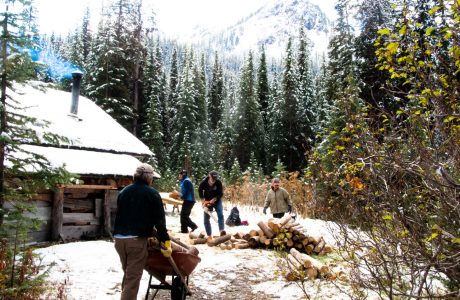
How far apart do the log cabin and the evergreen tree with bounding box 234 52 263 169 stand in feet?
99.7

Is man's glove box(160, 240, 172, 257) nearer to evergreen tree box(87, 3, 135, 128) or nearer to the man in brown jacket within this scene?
the man in brown jacket

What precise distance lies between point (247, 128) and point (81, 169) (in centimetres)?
3466

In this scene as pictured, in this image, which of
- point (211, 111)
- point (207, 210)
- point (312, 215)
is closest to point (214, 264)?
point (207, 210)

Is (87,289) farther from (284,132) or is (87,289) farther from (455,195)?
(284,132)

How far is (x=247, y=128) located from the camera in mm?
43906

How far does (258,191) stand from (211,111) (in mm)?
38073

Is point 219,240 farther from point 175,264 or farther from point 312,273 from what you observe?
point 175,264

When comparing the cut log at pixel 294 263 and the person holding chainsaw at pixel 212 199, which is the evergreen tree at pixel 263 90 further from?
the cut log at pixel 294 263

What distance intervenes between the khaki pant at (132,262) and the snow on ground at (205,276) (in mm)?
1241

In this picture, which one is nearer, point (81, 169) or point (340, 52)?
point (81, 169)

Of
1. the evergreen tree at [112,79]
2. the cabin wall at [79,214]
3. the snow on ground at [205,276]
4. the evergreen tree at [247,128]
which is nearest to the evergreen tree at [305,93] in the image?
the evergreen tree at [247,128]

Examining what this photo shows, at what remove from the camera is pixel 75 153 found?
35.8 feet

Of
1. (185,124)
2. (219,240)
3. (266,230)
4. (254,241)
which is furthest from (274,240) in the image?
(185,124)

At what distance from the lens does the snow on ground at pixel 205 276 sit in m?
6.21
